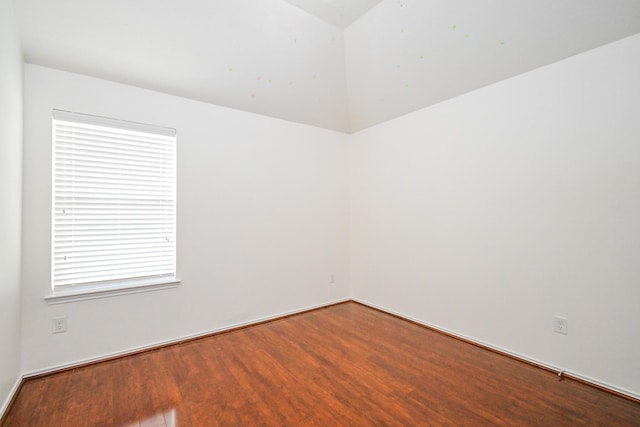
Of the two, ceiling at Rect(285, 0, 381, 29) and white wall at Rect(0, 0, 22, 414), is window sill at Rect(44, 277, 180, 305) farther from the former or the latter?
ceiling at Rect(285, 0, 381, 29)

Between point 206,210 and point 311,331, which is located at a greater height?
point 206,210

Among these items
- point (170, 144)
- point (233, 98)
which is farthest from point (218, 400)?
point (233, 98)

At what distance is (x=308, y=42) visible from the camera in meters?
2.93

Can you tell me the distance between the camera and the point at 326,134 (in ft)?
13.5

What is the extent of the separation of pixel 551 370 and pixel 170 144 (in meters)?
3.86

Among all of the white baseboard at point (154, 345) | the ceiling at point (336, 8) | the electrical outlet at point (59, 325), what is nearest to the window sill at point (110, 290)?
the electrical outlet at point (59, 325)

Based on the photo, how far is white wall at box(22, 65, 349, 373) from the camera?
2.29 m

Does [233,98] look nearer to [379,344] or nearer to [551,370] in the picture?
[379,344]

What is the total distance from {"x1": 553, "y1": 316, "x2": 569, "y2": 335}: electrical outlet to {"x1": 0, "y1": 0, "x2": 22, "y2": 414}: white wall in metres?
3.85

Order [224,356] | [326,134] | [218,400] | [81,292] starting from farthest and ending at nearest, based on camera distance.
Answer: [326,134], [224,356], [81,292], [218,400]

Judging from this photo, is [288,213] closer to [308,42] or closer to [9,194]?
[308,42]

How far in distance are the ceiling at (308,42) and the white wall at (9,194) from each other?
1.07ft

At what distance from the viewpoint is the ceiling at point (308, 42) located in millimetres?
2127

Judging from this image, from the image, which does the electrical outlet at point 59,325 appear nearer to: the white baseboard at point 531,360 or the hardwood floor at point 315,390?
the hardwood floor at point 315,390
